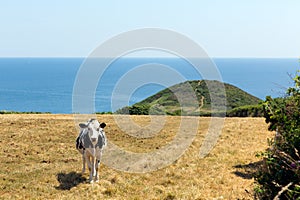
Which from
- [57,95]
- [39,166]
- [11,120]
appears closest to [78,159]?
[39,166]

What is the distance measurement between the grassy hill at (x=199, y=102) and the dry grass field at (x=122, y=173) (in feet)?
37.4

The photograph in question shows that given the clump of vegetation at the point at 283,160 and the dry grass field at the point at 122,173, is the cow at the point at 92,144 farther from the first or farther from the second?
the clump of vegetation at the point at 283,160

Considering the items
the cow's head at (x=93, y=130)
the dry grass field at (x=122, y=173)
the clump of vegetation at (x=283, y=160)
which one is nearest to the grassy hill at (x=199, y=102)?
the dry grass field at (x=122, y=173)

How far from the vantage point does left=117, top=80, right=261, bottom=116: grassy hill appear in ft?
164

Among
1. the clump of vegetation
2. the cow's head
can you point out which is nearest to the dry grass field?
the clump of vegetation

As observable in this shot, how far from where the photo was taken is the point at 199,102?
280ft

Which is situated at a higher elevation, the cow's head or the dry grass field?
the cow's head

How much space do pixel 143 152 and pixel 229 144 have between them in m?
5.64

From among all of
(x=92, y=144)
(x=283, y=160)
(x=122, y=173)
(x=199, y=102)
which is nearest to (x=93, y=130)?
(x=92, y=144)

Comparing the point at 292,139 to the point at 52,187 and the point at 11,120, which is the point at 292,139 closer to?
the point at 52,187

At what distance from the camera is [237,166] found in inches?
620

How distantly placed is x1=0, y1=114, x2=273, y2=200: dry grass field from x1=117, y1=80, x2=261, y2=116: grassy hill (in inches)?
449

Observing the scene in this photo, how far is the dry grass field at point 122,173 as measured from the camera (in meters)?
11.8

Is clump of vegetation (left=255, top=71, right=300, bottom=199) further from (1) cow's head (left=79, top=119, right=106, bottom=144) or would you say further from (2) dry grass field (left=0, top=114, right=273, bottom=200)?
(1) cow's head (left=79, top=119, right=106, bottom=144)
